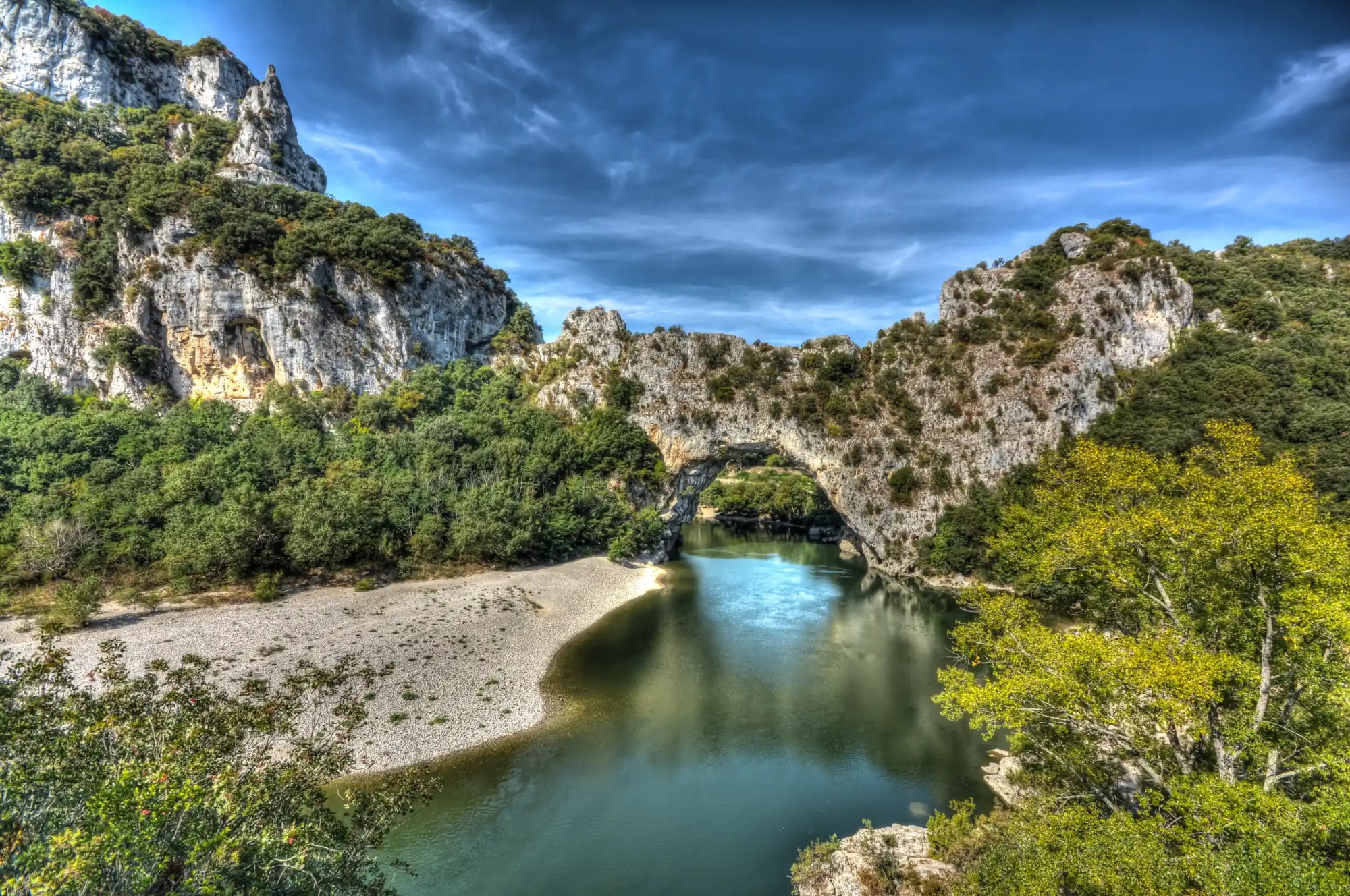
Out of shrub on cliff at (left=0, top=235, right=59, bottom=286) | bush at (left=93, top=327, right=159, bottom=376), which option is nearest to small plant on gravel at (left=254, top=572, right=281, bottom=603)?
bush at (left=93, top=327, right=159, bottom=376)

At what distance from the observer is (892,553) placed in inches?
1591

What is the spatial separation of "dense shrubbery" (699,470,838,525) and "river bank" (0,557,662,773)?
1364 inches

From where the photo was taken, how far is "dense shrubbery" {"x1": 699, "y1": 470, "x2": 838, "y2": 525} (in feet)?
189

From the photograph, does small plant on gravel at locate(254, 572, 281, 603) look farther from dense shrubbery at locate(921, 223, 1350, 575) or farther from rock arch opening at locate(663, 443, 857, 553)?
dense shrubbery at locate(921, 223, 1350, 575)

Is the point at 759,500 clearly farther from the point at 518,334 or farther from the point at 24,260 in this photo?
the point at 24,260

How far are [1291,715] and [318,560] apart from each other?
117 feet

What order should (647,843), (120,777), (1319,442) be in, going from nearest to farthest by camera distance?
(120,777), (647,843), (1319,442)

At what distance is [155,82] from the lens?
5775cm

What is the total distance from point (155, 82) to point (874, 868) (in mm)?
92946

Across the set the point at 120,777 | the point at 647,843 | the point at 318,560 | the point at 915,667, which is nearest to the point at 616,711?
the point at 647,843

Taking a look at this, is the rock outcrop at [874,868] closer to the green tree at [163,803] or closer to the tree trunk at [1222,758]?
the tree trunk at [1222,758]

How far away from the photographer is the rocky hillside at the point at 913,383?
40.1 metres

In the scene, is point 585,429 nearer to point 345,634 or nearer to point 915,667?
point 345,634

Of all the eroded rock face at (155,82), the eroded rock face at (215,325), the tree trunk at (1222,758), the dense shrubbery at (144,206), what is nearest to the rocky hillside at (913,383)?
the eroded rock face at (215,325)
